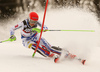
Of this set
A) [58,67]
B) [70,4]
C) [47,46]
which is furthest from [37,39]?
[70,4]

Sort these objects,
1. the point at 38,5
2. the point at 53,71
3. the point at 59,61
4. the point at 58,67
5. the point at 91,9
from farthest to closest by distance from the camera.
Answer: the point at 38,5
the point at 91,9
the point at 59,61
the point at 58,67
the point at 53,71

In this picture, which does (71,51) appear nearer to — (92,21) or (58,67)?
(58,67)

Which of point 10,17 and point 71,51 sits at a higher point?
point 71,51

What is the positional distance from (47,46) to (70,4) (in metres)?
9.17

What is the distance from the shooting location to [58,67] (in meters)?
3.39

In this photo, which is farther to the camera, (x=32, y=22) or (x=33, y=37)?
(x=33, y=37)

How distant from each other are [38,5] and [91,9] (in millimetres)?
4301

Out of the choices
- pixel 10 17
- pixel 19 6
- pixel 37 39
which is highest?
pixel 37 39

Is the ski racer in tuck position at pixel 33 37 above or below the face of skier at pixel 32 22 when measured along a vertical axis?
below

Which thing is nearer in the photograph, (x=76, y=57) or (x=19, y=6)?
(x=76, y=57)

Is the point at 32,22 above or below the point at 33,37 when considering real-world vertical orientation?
above

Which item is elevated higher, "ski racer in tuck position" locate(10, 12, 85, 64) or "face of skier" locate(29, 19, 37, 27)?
"face of skier" locate(29, 19, 37, 27)

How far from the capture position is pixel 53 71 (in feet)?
10.2

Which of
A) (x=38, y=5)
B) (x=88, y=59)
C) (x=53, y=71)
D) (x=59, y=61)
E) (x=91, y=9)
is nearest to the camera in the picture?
(x=53, y=71)
